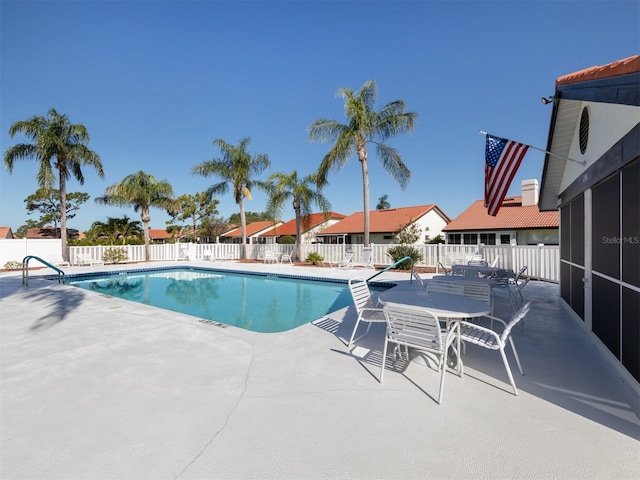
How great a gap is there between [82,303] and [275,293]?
5257 mm

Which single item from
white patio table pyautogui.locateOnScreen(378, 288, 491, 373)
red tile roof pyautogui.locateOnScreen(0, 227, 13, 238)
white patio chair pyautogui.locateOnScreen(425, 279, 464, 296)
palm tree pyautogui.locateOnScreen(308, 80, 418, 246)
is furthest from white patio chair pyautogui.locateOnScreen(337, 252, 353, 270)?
red tile roof pyautogui.locateOnScreen(0, 227, 13, 238)

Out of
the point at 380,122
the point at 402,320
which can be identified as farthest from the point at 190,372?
the point at 380,122

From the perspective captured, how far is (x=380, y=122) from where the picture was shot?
1483 cm

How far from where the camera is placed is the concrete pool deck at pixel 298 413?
196 cm

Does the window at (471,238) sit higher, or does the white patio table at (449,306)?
the window at (471,238)

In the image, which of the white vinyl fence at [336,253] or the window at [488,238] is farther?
the window at [488,238]

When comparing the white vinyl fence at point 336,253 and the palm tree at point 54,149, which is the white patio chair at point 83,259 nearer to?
the white vinyl fence at point 336,253

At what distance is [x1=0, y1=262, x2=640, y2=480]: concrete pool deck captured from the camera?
1.96m

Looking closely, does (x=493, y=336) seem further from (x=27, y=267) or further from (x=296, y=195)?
(x=296, y=195)

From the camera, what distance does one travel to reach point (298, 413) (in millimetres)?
2533

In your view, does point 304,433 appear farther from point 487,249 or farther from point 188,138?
point 188,138

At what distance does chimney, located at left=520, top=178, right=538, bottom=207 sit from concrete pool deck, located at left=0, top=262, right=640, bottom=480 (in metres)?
19.7

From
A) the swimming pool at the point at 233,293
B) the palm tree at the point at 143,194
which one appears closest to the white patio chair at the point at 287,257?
the swimming pool at the point at 233,293

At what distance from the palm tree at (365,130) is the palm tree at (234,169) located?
6512mm
